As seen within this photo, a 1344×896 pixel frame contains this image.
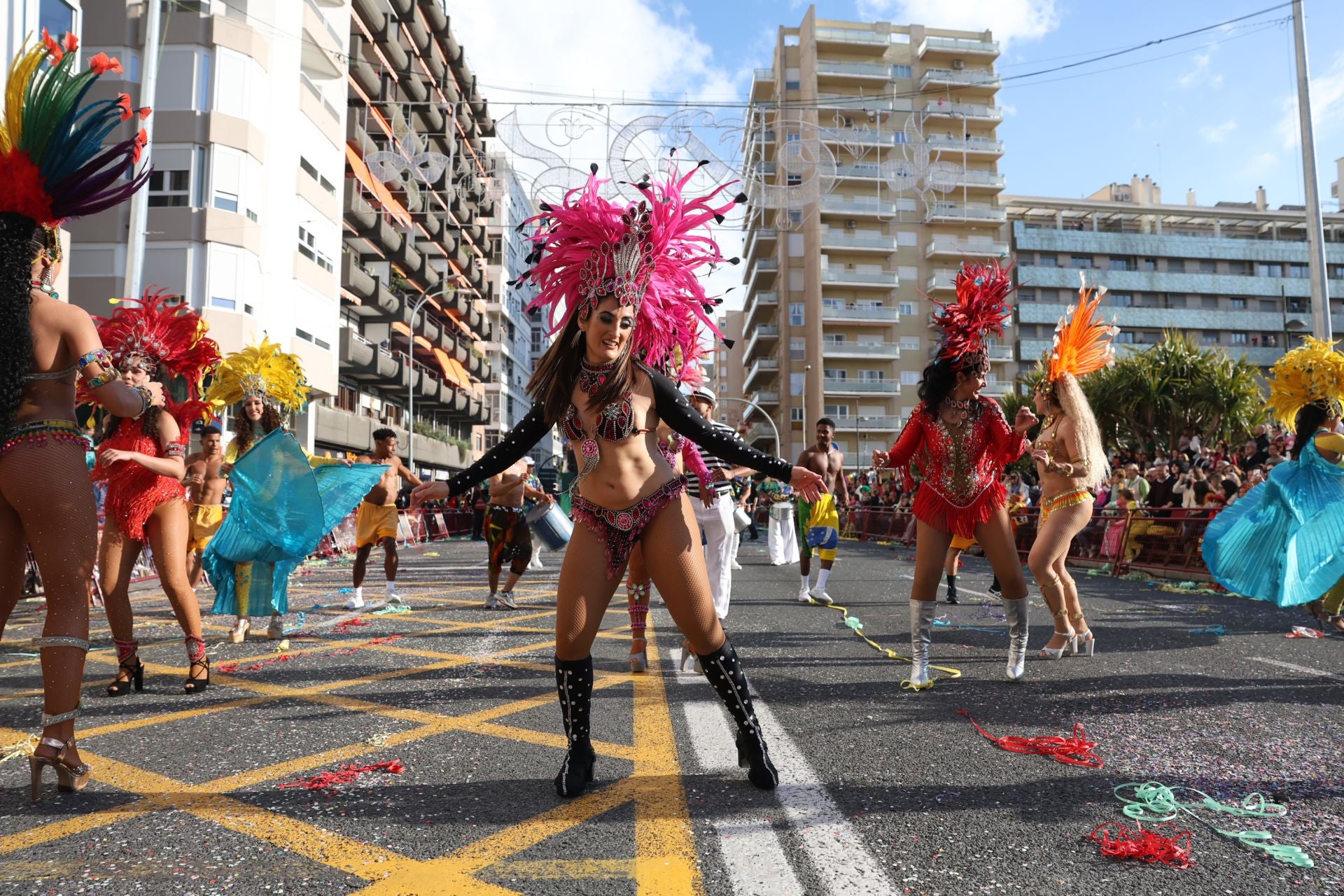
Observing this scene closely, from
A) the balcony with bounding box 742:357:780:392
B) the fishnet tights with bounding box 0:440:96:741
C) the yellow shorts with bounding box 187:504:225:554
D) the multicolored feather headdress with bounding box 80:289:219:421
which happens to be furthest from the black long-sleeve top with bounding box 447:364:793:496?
the balcony with bounding box 742:357:780:392

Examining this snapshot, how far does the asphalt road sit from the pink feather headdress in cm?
188

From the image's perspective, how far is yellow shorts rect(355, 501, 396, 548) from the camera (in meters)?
9.36

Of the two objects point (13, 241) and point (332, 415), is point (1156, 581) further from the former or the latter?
point (332, 415)

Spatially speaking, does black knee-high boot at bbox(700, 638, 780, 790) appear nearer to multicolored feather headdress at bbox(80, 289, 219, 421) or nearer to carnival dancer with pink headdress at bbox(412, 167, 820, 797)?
carnival dancer with pink headdress at bbox(412, 167, 820, 797)

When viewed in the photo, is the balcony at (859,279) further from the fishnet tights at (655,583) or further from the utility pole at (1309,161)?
the fishnet tights at (655,583)

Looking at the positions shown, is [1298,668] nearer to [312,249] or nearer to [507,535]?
[507,535]

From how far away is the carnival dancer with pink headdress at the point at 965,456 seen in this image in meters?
5.31

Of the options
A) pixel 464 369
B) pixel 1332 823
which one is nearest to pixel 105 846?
pixel 1332 823

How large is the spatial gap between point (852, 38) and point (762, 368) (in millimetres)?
27017

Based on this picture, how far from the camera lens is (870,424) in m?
69.2

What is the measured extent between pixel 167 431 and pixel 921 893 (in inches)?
186

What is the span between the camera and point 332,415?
34.7 meters

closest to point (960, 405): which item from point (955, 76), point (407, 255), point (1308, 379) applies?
point (1308, 379)

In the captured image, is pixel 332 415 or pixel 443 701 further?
pixel 332 415
